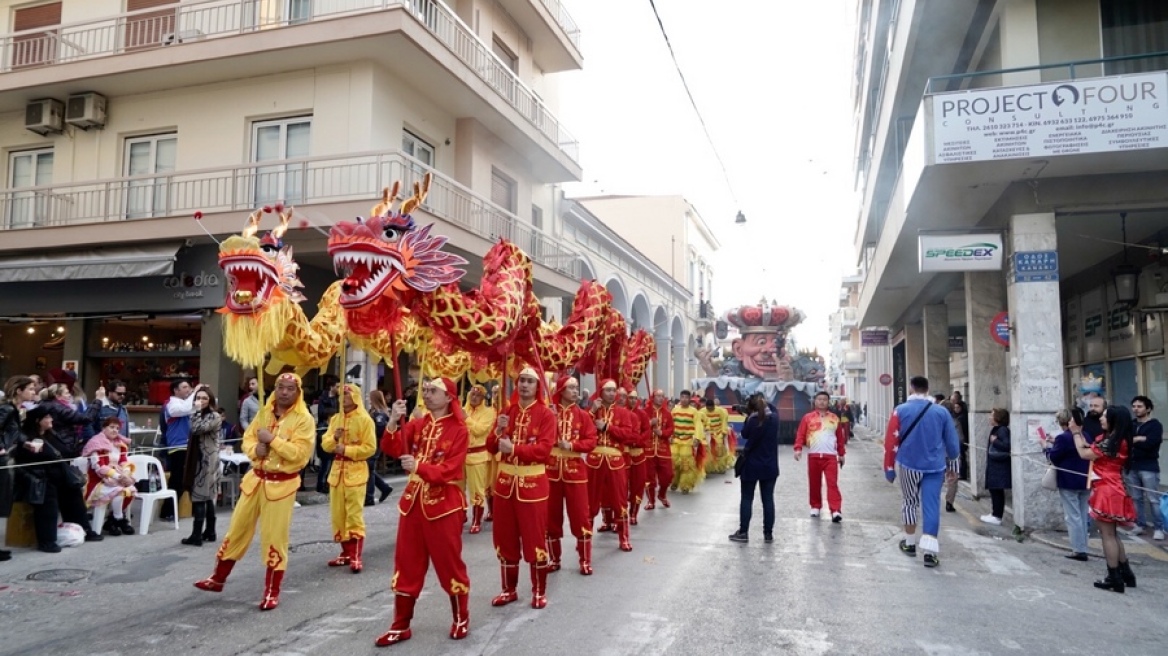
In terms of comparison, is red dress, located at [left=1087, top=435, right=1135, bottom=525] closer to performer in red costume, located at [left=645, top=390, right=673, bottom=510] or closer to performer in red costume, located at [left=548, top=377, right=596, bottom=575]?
performer in red costume, located at [left=548, top=377, right=596, bottom=575]

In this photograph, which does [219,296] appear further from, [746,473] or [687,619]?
[687,619]

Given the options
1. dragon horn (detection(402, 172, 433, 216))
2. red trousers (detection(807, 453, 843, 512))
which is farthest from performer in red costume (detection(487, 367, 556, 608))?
red trousers (detection(807, 453, 843, 512))

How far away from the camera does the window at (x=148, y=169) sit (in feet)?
45.1

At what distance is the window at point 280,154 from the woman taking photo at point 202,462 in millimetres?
4950

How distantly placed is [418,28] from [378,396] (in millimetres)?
5950

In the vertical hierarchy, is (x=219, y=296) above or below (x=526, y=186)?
below

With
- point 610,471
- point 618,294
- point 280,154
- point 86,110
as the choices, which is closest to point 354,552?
point 610,471

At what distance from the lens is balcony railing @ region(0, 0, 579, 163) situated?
43.4 ft

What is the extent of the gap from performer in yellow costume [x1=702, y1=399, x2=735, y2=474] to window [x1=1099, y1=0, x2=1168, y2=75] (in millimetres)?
8251

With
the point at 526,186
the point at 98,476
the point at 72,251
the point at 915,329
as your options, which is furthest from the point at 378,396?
the point at 915,329

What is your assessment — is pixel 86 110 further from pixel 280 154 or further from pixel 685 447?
pixel 685 447

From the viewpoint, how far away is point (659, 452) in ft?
37.5

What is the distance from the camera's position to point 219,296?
12758 millimetres

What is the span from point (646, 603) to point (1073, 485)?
15.9 ft
